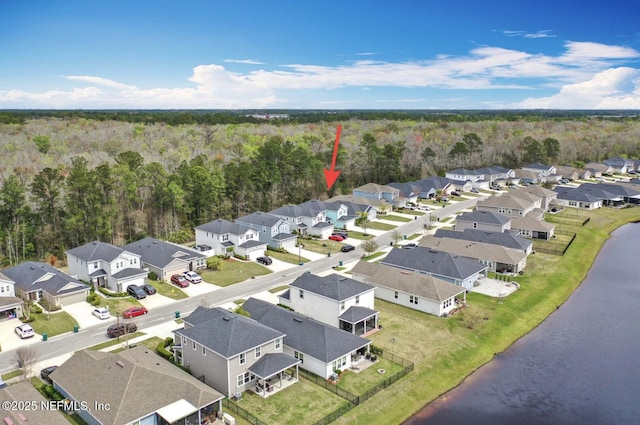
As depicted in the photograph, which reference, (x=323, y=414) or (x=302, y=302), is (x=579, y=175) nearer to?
(x=302, y=302)

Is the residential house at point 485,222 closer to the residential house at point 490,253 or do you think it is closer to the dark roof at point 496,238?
the dark roof at point 496,238

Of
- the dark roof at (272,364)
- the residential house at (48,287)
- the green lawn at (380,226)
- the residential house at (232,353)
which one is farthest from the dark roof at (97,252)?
the green lawn at (380,226)

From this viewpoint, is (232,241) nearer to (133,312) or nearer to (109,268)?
(109,268)

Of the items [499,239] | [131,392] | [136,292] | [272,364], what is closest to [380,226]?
[499,239]

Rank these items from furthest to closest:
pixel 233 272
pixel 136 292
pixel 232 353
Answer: pixel 233 272, pixel 136 292, pixel 232 353

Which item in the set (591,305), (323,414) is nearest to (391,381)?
(323,414)

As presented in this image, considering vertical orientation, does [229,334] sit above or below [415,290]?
above
